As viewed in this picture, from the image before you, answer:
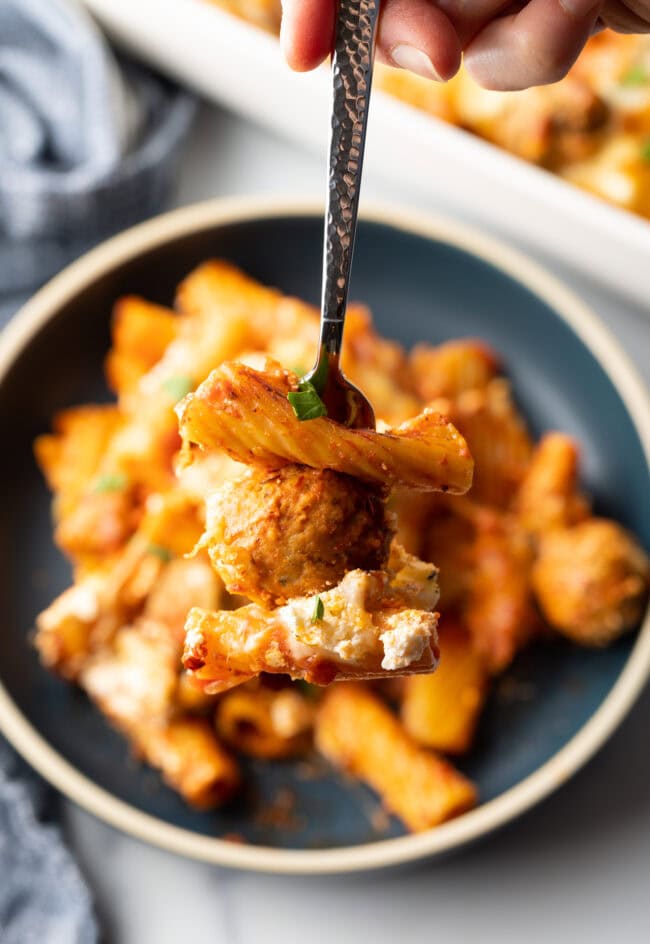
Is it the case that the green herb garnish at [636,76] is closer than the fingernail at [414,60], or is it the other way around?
the fingernail at [414,60]

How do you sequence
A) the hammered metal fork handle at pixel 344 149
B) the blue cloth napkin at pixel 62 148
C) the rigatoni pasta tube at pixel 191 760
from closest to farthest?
the hammered metal fork handle at pixel 344 149, the rigatoni pasta tube at pixel 191 760, the blue cloth napkin at pixel 62 148

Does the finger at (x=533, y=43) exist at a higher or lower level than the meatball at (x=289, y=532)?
higher

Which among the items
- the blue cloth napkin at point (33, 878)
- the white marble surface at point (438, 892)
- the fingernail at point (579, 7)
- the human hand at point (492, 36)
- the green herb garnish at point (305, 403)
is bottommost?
the blue cloth napkin at point (33, 878)

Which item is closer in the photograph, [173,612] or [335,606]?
[335,606]

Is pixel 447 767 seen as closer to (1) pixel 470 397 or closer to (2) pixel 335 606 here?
(1) pixel 470 397

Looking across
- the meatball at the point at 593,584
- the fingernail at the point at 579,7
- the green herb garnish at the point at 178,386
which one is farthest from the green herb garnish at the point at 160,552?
the fingernail at the point at 579,7

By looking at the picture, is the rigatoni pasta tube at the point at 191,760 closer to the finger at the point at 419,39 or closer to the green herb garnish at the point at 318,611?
the green herb garnish at the point at 318,611

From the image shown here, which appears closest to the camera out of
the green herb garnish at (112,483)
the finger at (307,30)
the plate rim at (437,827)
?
the finger at (307,30)

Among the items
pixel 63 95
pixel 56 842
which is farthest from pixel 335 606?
pixel 63 95
